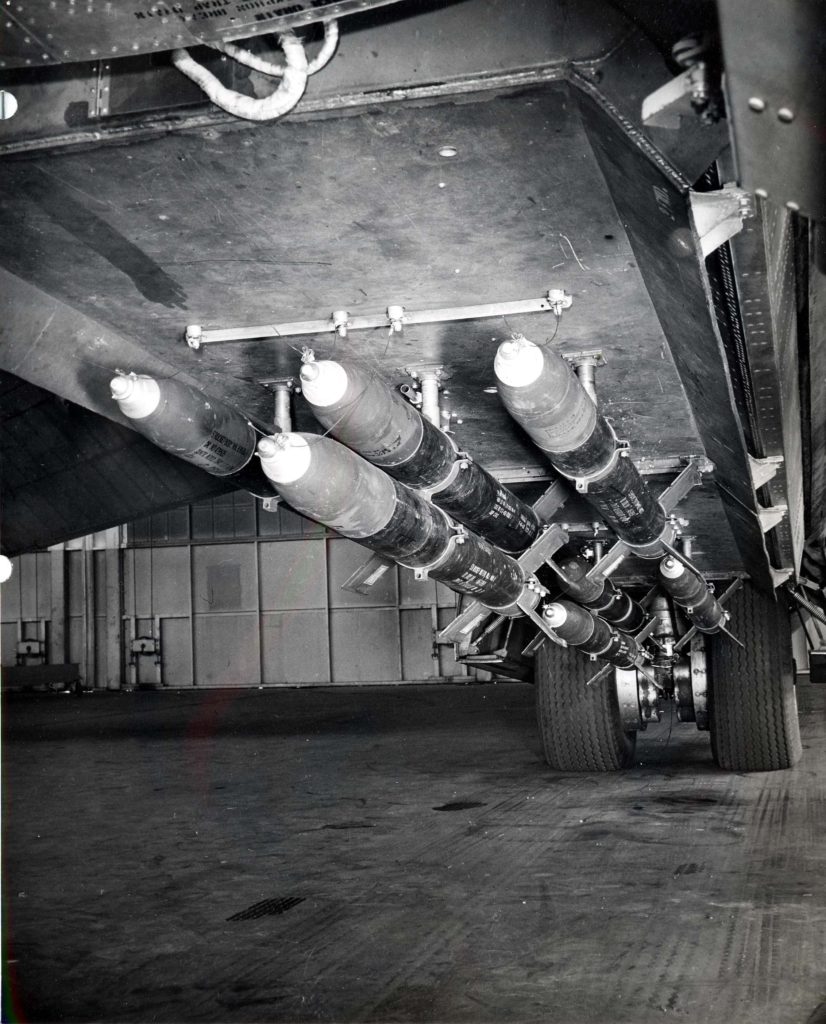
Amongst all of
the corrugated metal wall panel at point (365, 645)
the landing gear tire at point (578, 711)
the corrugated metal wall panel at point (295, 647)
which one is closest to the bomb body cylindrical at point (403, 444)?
the landing gear tire at point (578, 711)

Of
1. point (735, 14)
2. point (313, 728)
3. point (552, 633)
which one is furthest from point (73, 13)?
point (313, 728)

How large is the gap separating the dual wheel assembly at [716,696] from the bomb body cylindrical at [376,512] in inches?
113

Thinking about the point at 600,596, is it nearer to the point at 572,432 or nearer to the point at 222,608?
the point at 572,432

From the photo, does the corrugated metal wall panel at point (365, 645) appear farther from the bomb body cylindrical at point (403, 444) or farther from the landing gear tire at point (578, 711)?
the bomb body cylindrical at point (403, 444)

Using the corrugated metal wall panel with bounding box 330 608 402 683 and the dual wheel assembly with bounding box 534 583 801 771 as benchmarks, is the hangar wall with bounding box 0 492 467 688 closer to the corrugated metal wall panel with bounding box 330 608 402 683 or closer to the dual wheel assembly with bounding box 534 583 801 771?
the corrugated metal wall panel with bounding box 330 608 402 683

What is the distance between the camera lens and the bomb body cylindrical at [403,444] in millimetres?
3283

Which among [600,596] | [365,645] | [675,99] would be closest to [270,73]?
[675,99]

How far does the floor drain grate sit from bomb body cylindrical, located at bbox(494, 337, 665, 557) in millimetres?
2232

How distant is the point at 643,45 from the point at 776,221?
0.67 metres

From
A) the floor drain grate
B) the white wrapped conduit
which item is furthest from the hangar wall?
the white wrapped conduit

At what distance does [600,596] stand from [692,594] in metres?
0.56

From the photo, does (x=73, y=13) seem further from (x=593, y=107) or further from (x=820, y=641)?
(x=820, y=641)

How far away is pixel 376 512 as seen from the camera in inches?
139

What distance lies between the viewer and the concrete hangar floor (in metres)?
3.34
